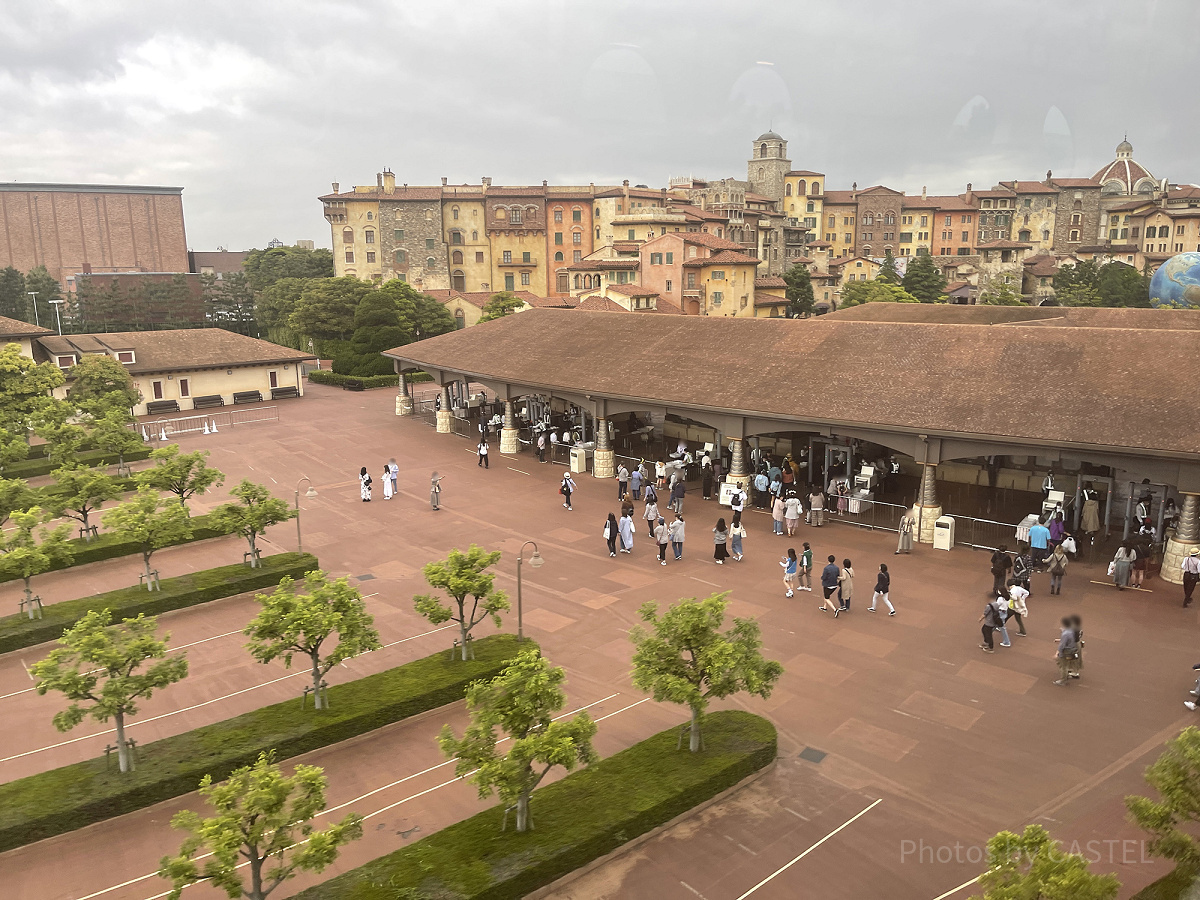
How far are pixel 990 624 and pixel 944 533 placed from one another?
6789 mm

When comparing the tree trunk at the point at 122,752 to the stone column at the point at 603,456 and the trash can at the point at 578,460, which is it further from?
the trash can at the point at 578,460

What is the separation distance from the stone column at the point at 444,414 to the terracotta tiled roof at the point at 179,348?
55.3 feet

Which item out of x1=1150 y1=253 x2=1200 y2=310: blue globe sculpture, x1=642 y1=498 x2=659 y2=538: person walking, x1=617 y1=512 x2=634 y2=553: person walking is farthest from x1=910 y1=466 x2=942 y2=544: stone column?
x1=1150 y1=253 x2=1200 y2=310: blue globe sculpture

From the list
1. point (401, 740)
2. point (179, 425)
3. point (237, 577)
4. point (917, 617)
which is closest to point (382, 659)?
point (401, 740)

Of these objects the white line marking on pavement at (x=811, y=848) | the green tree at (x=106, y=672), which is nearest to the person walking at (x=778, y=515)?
the white line marking on pavement at (x=811, y=848)

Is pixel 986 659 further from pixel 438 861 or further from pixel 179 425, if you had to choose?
pixel 179 425

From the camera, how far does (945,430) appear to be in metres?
23.0

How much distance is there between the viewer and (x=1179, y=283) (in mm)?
69938

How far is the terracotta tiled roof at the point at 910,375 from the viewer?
21844mm

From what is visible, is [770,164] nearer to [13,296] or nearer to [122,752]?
[13,296]

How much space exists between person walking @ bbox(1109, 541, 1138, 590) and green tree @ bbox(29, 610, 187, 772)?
2061 cm

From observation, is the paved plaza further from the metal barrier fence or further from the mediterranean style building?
the mediterranean style building

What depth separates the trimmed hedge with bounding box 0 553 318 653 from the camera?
19.2m

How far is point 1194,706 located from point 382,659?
1566 cm
